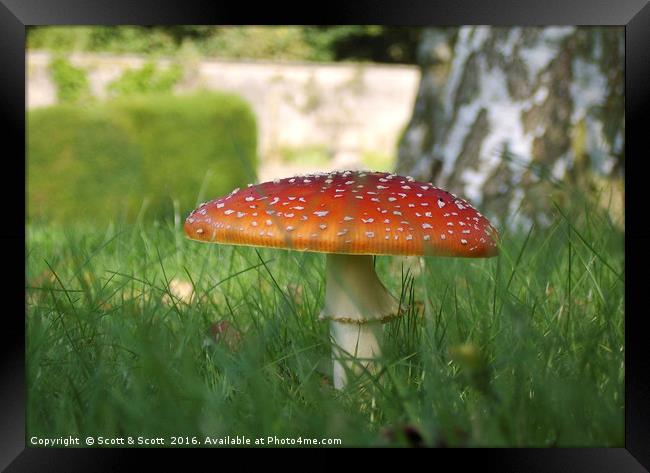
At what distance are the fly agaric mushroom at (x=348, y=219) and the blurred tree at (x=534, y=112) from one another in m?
1.61

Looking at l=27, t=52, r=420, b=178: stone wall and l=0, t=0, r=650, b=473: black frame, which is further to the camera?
l=27, t=52, r=420, b=178: stone wall

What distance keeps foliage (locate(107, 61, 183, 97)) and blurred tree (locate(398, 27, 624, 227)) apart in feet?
18.4

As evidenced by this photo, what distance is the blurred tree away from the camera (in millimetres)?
2844

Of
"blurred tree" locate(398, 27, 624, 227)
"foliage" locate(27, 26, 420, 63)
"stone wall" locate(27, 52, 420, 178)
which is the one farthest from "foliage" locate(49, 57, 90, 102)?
"blurred tree" locate(398, 27, 624, 227)

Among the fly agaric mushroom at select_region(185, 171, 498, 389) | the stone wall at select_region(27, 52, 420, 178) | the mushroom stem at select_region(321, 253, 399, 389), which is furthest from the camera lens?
the stone wall at select_region(27, 52, 420, 178)

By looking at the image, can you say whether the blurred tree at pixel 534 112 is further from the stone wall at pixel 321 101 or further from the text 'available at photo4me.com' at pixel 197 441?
the stone wall at pixel 321 101

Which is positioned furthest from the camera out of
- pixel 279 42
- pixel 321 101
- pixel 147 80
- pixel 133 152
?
→ pixel 279 42

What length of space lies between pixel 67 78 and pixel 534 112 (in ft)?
22.5

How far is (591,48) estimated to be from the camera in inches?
111

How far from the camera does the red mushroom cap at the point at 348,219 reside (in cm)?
108

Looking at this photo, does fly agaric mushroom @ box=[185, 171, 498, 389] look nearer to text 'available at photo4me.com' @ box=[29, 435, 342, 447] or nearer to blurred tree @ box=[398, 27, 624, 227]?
text 'available at photo4me.com' @ box=[29, 435, 342, 447]

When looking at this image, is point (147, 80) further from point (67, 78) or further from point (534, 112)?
point (534, 112)

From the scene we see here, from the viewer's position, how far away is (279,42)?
43.8 feet
